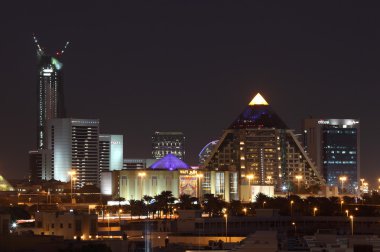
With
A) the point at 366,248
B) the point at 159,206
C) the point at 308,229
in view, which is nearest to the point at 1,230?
the point at 366,248

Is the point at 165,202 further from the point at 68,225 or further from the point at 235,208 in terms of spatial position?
the point at 68,225

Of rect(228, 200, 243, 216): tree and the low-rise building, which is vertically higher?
rect(228, 200, 243, 216): tree

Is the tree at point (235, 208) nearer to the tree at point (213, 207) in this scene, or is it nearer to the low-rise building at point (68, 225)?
the tree at point (213, 207)

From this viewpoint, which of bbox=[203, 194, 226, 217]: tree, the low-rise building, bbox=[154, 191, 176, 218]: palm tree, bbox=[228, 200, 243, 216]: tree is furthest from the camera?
bbox=[228, 200, 243, 216]: tree

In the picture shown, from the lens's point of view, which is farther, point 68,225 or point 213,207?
point 213,207

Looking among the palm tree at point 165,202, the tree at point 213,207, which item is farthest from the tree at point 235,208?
the palm tree at point 165,202

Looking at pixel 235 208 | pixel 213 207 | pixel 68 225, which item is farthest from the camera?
pixel 235 208

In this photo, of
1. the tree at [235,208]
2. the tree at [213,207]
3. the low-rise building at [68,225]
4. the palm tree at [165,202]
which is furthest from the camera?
the tree at [235,208]

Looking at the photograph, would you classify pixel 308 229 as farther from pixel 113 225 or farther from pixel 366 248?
pixel 366 248

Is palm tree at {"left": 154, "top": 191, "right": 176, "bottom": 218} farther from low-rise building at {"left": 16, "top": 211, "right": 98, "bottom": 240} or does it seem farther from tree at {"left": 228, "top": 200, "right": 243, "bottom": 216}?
low-rise building at {"left": 16, "top": 211, "right": 98, "bottom": 240}

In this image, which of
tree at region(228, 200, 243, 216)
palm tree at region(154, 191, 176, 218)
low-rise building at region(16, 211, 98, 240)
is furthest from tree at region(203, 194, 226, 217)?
low-rise building at region(16, 211, 98, 240)

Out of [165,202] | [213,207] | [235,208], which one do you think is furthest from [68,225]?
[235,208]

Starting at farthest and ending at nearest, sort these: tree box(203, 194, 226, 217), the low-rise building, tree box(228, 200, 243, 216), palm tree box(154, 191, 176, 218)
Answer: tree box(228, 200, 243, 216) → palm tree box(154, 191, 176, 218) → tree box(203, 194, 226, 217) → the low-rise building

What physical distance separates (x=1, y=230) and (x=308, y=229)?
76115 millimetres
